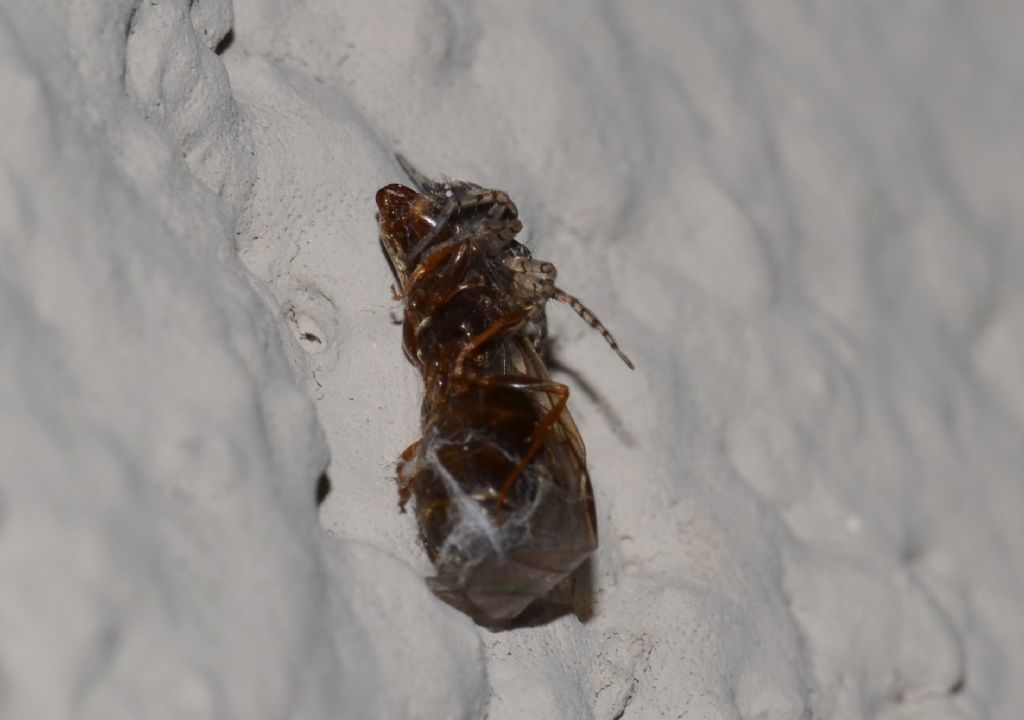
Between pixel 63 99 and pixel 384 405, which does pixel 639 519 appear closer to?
pixel 384 405

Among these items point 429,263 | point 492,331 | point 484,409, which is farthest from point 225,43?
point 484,409

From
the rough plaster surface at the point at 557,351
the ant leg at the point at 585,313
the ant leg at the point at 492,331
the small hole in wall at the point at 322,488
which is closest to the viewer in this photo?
the rough plaster surface at the point at 557,351

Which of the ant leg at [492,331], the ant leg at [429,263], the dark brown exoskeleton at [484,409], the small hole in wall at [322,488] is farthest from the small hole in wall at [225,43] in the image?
the small hole in wall at [322,488]

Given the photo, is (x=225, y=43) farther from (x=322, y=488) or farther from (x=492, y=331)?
(x=322, y=488)

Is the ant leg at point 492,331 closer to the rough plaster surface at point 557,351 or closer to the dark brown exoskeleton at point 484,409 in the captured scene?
the dark brown exoskeleton at point 484,409

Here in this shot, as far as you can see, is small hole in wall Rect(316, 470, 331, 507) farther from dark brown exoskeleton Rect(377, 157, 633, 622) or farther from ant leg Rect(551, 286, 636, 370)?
ant leg Rect(551, 286, 636, 370)

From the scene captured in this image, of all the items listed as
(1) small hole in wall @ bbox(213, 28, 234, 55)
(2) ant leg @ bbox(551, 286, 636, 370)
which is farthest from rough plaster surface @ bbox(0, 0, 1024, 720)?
(2) ant leg @ bbox(551, 286, 636, 370)
